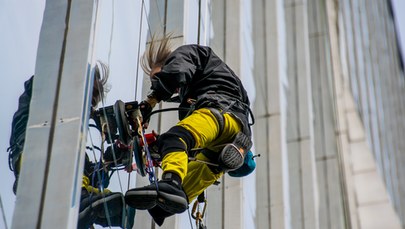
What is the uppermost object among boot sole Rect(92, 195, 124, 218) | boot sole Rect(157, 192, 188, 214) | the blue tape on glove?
the blue tape on glove

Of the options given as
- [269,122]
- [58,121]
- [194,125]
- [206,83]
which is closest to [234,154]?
[194,125]

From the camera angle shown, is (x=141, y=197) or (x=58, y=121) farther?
(x=141, y=197)

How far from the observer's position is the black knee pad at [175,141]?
4.68 meters

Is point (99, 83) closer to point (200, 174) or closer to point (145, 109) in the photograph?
point (145, 109)

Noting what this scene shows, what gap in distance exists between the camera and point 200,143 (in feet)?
16.4

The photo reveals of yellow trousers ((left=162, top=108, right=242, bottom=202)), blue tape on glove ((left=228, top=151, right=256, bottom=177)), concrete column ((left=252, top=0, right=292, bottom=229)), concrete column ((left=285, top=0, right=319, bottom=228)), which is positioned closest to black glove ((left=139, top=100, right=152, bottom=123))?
yellow trousers ((left=162, top=108, right=242, bottom=202))

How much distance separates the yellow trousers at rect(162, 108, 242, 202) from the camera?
4.67 metres

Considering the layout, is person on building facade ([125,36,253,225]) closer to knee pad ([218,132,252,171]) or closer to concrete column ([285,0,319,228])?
knee pad ([218,132,252,171])

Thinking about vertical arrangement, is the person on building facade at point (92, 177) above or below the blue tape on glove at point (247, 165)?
below

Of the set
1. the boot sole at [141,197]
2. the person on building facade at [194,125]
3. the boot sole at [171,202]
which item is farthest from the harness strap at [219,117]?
the boot sole at [141,197]

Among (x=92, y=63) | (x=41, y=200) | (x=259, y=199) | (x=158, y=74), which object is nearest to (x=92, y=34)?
(x=92, y=63)

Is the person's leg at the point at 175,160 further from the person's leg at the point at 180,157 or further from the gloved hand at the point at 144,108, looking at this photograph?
the gloved hand at the point at 144,108

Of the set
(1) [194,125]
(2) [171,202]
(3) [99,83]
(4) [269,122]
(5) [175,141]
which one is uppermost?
(4) [269,122]

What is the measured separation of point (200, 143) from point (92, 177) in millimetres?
625
